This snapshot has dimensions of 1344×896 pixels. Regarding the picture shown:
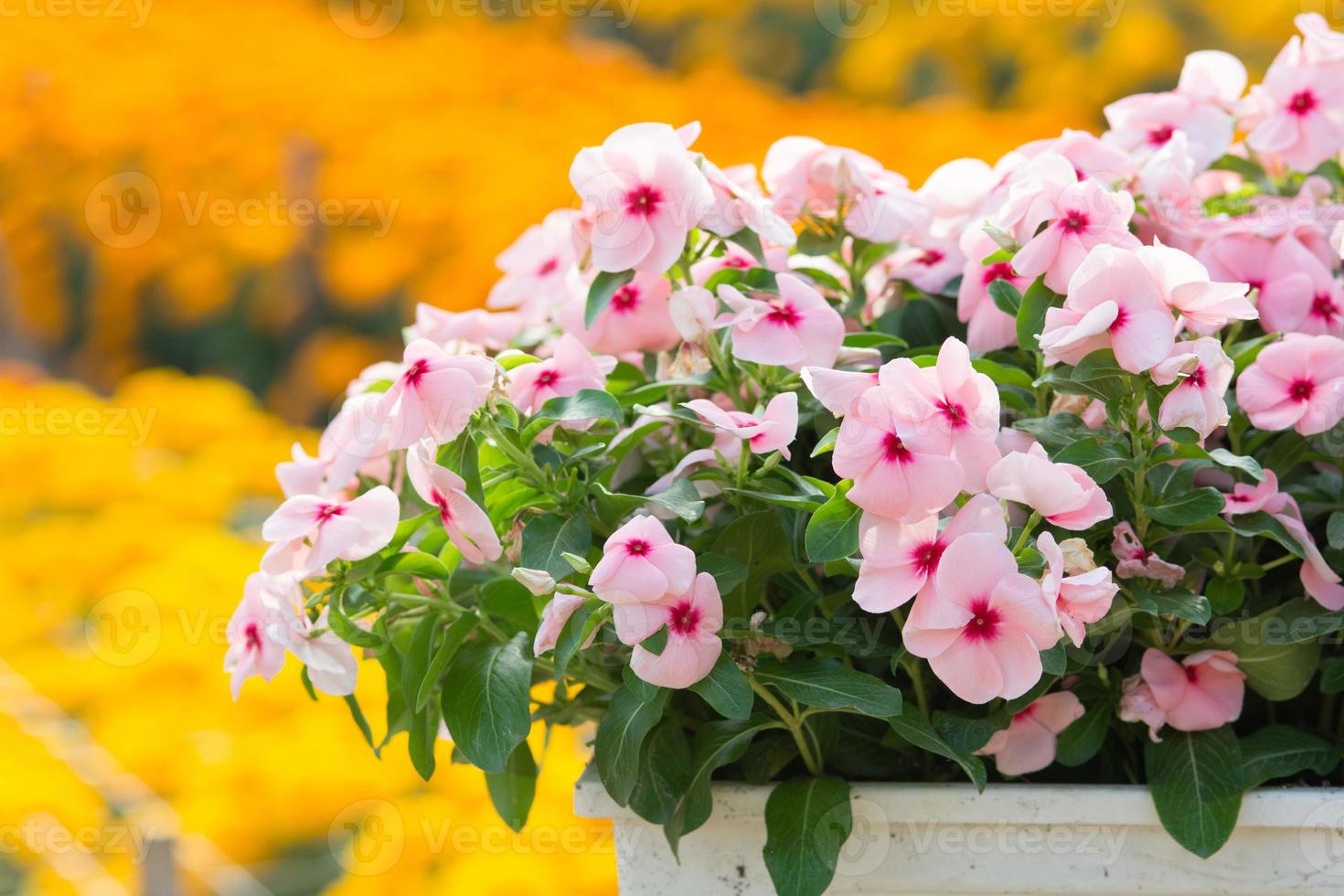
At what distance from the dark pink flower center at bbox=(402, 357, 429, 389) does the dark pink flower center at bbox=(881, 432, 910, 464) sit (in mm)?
195

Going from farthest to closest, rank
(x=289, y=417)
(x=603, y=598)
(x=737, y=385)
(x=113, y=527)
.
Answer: (x=289, y=417)
(x=113, y=527)
(x=737, y=385)
(x=603, y=598)

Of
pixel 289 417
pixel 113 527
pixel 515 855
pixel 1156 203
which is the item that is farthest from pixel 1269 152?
pixel 289 417

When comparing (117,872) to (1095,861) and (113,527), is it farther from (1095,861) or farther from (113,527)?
(1095,861)

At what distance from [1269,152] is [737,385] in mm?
354

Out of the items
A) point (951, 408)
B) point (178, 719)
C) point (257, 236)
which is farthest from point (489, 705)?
point (257, 236)

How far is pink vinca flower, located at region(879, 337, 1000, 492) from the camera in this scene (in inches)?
19.3

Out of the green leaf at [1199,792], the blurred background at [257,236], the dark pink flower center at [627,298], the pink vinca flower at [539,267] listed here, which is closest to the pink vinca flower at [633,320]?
the dark pink flower center at [627,298]

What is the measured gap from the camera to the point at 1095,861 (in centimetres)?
58

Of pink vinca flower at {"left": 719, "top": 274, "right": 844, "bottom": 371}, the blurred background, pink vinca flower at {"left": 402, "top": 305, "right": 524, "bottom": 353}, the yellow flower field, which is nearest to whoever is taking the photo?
pink vinca flower at {"left": 719, "top": 274, "right": 844, "bottom": 371}

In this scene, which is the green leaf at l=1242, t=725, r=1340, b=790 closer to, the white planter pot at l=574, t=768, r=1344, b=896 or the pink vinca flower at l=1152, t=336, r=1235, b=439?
the white planter pot at l=574, t=768, r=1344, b=896

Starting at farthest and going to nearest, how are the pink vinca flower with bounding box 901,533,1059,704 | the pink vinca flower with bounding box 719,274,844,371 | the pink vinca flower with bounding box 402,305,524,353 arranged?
the pink vinca flower with bounding box 402,305,524,353 < the pink vinca flower with bounding box 719,274,844,371 < the pink vinca flower with bounding box 901,533,1059,704

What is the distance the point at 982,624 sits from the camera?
1.63 ft

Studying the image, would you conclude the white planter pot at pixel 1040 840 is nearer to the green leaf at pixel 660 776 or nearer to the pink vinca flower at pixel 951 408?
the green leaf at pixel 660 776

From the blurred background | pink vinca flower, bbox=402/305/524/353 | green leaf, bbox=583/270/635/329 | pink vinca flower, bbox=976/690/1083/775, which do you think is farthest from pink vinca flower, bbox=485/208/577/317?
the blurred background
